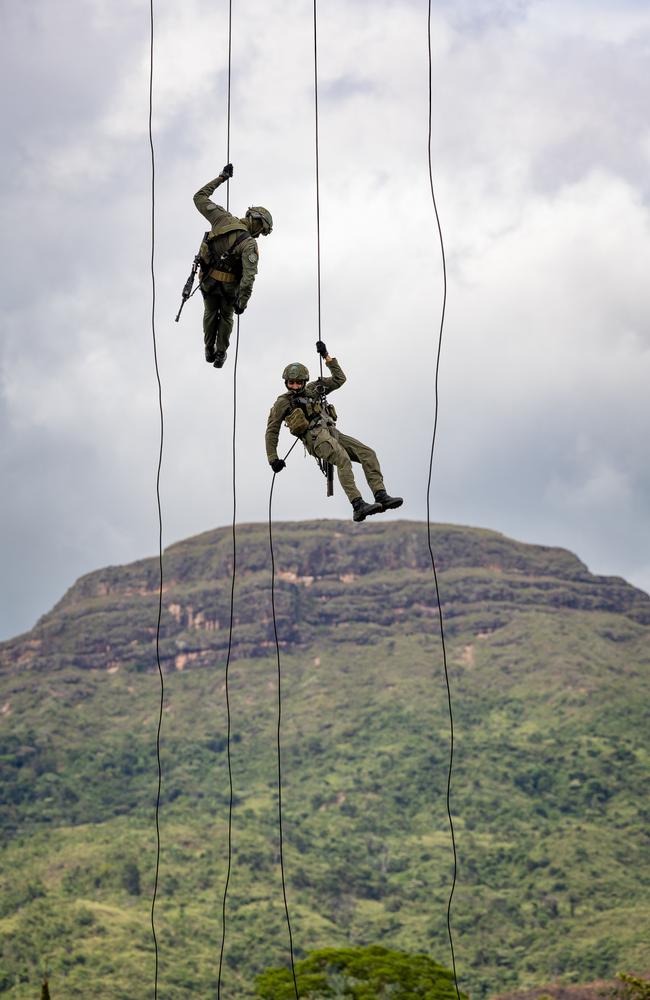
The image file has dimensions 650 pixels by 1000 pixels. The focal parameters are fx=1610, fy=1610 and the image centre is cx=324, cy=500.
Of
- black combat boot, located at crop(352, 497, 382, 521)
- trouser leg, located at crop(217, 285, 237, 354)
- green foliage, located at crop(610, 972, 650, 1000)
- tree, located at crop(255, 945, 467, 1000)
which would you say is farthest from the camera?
tree, located at crop(255, 945, 467, 1000)

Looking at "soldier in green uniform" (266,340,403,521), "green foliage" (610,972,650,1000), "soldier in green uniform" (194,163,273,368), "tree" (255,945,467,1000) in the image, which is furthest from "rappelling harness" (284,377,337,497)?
"tree" (255,945,467,1000)

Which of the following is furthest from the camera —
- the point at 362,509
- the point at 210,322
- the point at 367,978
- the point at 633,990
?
the point at 633,990

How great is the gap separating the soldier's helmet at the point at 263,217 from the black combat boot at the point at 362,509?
4.27 meters

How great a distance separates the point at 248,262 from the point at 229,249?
1.55 feet

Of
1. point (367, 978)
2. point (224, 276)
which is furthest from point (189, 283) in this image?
point (367, 978)

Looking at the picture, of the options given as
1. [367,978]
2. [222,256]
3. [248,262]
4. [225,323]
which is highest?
[222,256]

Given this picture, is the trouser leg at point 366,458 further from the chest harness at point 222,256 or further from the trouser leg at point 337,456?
the chest harness at point 222,256

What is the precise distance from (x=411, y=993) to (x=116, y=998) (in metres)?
48.6

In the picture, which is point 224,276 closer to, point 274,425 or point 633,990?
point 274,425

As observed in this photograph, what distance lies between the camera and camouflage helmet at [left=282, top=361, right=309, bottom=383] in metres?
22.9

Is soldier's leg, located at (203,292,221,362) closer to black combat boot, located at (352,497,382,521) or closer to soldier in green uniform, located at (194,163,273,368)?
soldier in green uniform, located at (194,163,273,368)

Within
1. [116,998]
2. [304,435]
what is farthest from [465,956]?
[304,435]

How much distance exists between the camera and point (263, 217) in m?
23.3

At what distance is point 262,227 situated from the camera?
917 inches
